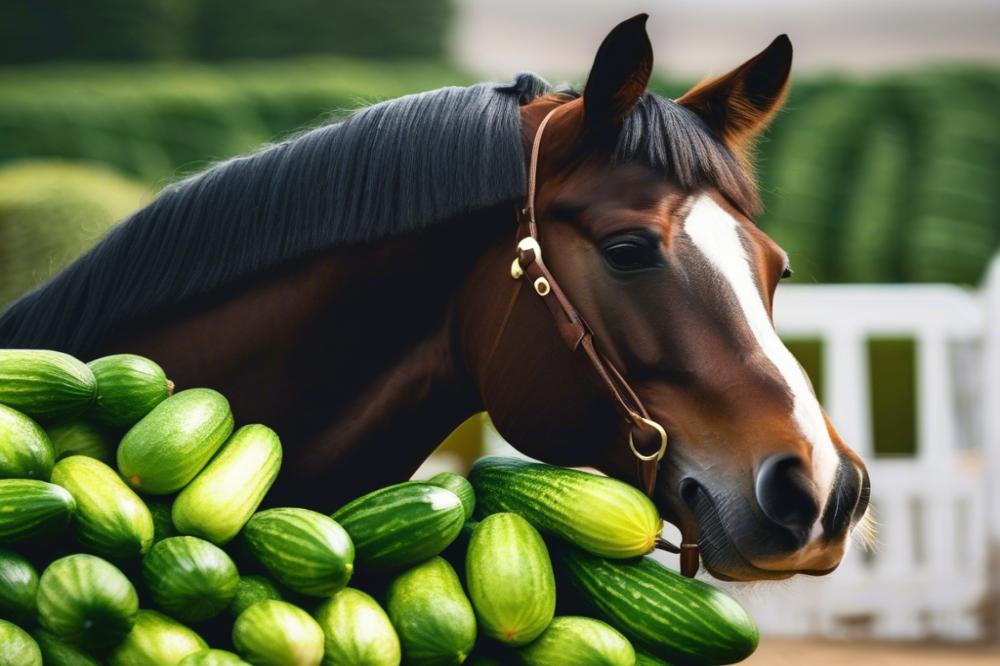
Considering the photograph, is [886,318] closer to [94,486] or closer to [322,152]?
[322,152]

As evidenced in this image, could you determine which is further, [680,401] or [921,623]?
[921,623]

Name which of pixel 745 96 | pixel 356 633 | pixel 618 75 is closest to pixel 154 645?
pixel 356 633

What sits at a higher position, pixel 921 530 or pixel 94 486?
pixel 94 486

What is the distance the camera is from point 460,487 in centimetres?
221

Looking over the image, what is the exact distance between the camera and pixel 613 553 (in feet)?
6.75

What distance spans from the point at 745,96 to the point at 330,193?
37.8 inches

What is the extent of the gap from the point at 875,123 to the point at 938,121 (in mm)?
635

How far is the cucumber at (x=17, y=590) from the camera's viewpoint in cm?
175

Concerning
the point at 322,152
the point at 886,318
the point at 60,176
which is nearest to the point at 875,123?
the point at 886,318

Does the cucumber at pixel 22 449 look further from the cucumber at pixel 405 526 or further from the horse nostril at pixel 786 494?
the horse nostril at pixel 786 494

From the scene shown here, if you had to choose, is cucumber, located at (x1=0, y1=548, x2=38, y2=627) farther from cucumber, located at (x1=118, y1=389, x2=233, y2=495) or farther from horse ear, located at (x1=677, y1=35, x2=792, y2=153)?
horse ear, located at (x1=677, y1=35, x2=792, y2=153)

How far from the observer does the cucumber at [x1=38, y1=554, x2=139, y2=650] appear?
5.66ft

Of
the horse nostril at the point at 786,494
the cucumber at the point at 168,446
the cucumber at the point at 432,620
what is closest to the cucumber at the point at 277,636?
the cucumber at the point at 432,620

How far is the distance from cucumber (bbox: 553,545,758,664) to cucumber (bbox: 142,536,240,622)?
65 cm
